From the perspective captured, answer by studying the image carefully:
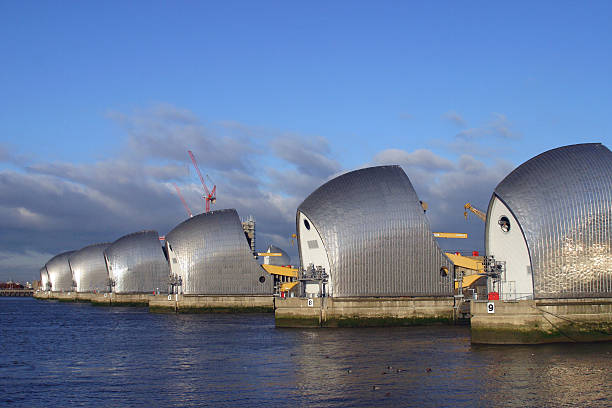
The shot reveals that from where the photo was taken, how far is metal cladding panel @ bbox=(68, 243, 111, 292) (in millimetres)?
139550

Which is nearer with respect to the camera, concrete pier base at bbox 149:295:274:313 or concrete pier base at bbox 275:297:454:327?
concrete pier base at bbox 275:297:454:327

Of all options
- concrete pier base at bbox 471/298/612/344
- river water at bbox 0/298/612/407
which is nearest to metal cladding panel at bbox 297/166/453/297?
river water at bbox 0/298/612/407

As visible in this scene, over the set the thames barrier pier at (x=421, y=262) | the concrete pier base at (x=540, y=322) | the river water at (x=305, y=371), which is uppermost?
the thames barrier pier at (x=421, y=262)

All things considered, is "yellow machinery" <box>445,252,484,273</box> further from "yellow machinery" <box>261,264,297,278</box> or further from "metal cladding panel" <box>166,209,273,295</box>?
"yellow machinery" <box>261,264,297,278</box>

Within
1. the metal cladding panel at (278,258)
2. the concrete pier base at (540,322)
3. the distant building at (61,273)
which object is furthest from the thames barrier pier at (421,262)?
the distant building at (61,273)

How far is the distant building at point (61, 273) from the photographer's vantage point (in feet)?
562

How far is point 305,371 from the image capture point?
3453 centimetres

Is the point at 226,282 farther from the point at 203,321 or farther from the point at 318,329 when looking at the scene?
the point at 318,329

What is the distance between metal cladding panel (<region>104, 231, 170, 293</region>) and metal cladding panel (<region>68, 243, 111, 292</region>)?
2502 cm

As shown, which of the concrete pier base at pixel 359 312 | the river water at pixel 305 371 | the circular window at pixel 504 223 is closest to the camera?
the river water at pixel 305 371

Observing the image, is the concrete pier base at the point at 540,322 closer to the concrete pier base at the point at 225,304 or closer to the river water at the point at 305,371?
the river water at the point at 305,371

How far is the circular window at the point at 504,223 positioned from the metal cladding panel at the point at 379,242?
39.7 ft

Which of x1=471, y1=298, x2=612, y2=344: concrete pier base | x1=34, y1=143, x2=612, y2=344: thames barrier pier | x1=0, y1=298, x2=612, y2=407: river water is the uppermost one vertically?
x1=34, y1=143, x2=612, y2=344: thames barrier pier

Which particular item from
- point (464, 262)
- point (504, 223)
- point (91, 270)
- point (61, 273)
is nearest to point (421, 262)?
point (464, 262)
